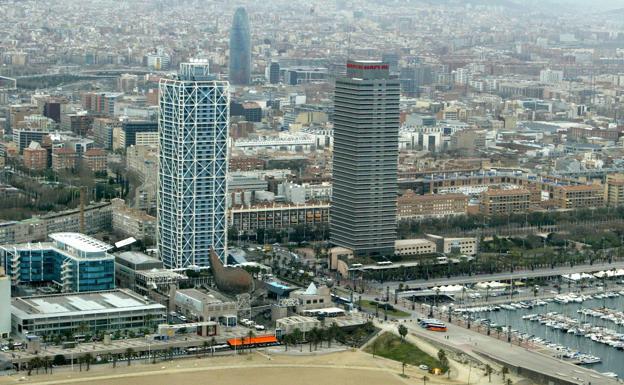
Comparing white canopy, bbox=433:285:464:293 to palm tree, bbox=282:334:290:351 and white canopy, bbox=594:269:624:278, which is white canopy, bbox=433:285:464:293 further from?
palm tree, bbox=282:334:290:351

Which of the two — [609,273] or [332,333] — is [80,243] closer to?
[332,333]

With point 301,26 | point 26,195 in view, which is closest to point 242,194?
point 26,195

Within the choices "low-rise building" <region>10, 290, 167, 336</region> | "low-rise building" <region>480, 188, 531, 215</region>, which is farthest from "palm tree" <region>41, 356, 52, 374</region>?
"low-rise building" <region>480, 188, 531, 215</region>

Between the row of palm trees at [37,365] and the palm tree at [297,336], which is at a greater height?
the palm tree at [297,336]

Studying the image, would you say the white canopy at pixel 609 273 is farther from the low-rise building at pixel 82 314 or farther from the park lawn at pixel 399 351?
the low-rise building at pixel 82 314

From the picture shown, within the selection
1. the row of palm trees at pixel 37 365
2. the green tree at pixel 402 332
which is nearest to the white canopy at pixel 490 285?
the green tree at pixel 402 332
